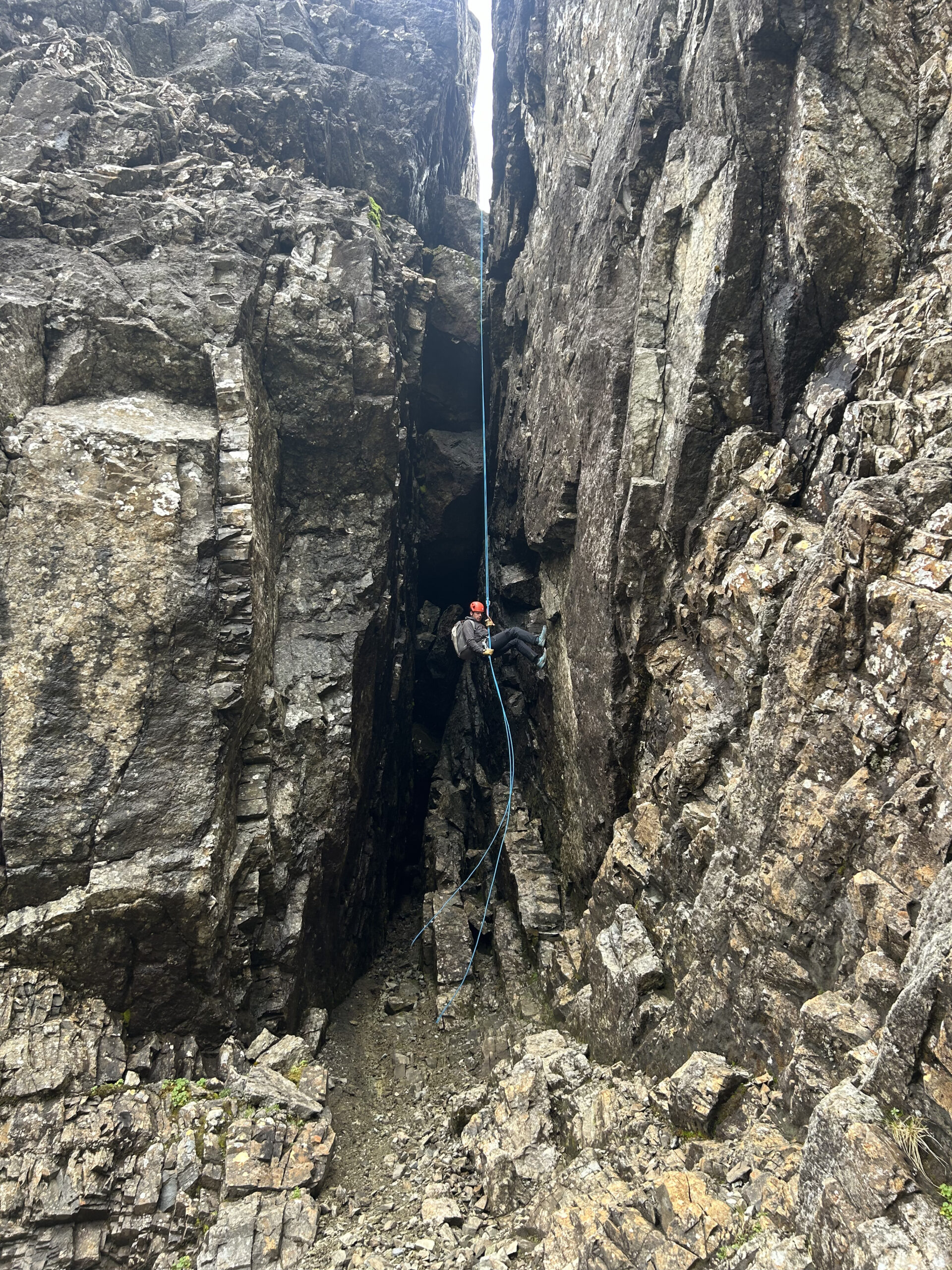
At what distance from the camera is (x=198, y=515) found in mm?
11102

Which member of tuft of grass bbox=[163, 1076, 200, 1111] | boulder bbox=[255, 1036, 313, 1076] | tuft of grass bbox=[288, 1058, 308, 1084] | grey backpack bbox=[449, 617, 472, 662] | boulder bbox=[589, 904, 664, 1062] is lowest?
tuft of grass bbox=[288, 1058, 308, 1084]

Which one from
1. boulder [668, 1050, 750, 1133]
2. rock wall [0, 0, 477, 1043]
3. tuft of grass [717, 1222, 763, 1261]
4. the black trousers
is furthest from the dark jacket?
tuft of grass [717, 1222, 763, 1261]

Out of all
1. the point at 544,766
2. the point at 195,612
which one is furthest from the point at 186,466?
the point at 544,766

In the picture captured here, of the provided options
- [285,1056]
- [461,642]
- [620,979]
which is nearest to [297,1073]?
[285,1056]

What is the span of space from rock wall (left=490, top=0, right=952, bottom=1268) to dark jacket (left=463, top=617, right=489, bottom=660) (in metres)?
1.43

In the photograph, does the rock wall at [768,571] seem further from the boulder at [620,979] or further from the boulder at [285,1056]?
the boulder at [285,1056]

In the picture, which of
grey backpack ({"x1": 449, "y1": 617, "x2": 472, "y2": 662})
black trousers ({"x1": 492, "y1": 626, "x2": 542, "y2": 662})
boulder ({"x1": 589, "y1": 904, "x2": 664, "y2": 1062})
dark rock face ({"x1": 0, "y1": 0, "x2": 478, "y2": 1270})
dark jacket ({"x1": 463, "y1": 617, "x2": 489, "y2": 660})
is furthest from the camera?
black trousers ({"x1": 492, "y1": 626, "x2": 542, "y2": 662})

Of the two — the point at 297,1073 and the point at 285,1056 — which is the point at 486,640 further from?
the point at 297,1073

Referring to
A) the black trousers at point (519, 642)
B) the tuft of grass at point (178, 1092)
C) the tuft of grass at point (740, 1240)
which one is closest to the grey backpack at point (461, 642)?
the black trousers at point (519, 642)

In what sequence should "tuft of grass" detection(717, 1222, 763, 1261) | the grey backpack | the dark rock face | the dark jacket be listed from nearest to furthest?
"tuft of grass" detection(717, 1222, 763, 1261) → the dark rock face → the dark jacket → the grey backpack

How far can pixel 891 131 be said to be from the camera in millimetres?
7805

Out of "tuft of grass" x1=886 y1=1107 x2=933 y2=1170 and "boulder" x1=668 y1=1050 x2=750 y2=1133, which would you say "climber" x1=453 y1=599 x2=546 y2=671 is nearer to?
"boulder" x1=668 y1=1050 x2=750 y2=1133

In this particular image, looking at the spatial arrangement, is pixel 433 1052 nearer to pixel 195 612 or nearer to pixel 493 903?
pixel 493 903

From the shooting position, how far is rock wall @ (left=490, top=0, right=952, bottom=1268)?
5.44 metres
